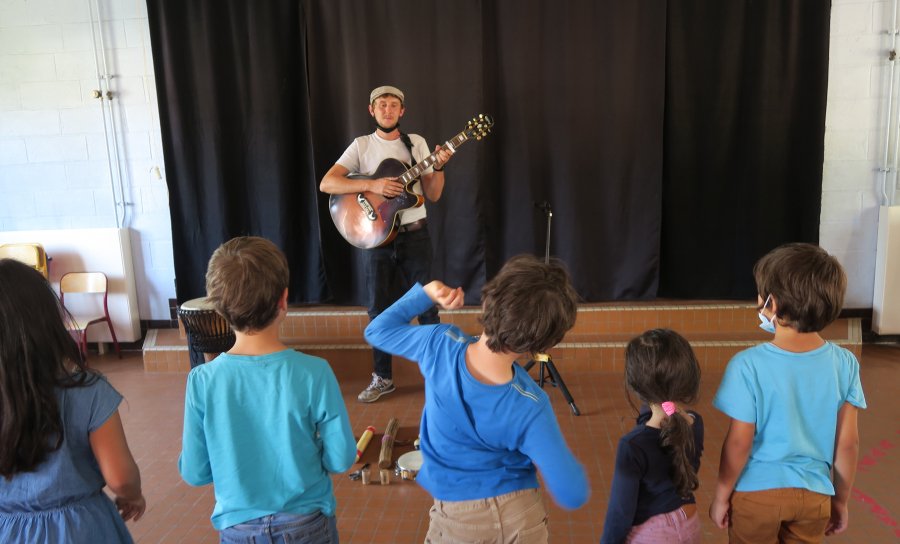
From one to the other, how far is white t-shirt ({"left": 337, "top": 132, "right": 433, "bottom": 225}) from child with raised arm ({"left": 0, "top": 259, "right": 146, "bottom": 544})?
2.31m

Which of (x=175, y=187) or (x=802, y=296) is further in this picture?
(x=175, y=187)

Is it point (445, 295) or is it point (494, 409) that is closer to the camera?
point (494, 409)

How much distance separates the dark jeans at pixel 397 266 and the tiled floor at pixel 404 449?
600 millimetres

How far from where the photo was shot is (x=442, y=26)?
4137 mm

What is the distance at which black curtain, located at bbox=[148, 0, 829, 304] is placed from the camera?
4129 millimetres

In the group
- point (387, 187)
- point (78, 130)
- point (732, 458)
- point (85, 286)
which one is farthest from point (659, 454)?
point (78, 130)

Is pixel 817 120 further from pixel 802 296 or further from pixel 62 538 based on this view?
pixel 62 538

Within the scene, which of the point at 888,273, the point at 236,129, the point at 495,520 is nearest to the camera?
the point at 495,520

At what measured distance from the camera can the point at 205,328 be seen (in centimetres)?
350

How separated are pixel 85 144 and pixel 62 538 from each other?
4.33 meters

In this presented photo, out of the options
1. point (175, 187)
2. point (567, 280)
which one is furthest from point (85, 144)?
point (567, 280)

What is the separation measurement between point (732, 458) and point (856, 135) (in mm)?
3903

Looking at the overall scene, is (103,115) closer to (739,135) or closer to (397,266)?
(397,266)

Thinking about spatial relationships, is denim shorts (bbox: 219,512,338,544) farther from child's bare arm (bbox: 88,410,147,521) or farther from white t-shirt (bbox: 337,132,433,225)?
white t-shirt (bbox: 337,132,433,225)
